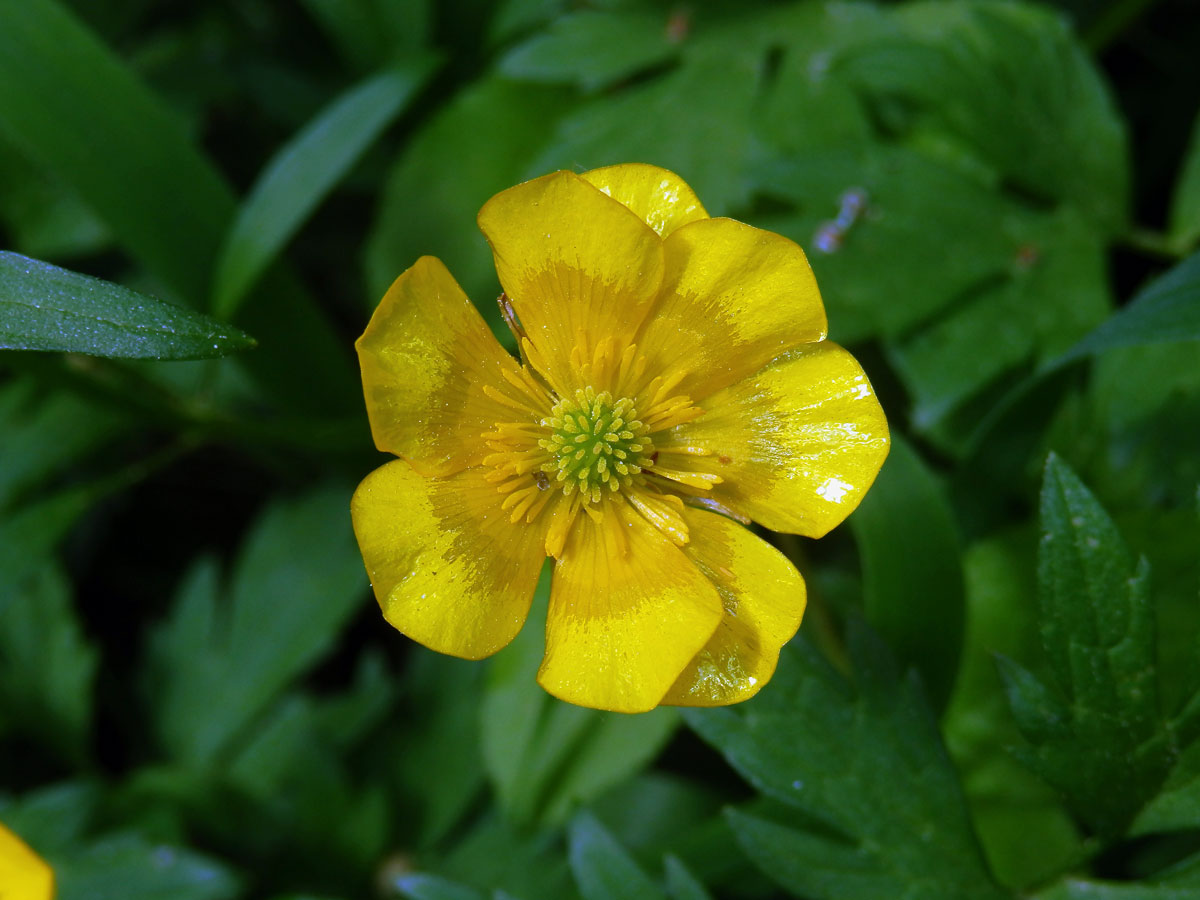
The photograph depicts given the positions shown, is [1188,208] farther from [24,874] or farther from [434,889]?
[24,874]

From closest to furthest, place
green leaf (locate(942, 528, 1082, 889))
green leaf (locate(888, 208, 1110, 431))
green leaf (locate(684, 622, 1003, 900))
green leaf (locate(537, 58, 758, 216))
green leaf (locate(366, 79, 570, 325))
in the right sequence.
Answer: green leaf (locate(684, 622, 1003, 900))
green leaf (locate(942, 528, 1082, 889))
green leaf (locate(888, 208, 1110, 431))
green leaf (locate(537, 58, 758, 216))
green leaf (locate(366, 79, 570, 325))

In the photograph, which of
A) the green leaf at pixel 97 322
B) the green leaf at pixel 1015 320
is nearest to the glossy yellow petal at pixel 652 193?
the green leaf at pixel 97 322

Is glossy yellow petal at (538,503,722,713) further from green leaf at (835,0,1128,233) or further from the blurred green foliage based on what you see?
green leaf at (835,0,1128,233)

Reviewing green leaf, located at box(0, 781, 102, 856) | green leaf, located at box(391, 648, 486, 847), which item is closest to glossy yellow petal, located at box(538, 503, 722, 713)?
green leaf, located at box(391, 648, 486, 847)

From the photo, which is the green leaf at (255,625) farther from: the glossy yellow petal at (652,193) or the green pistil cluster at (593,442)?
the glossy yellow petal at (652,193)

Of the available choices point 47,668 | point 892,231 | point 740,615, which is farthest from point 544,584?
point 47,668

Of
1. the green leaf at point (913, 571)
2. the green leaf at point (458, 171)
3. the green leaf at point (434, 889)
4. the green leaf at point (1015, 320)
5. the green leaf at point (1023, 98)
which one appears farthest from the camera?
the green leaf at point (458, 171)
